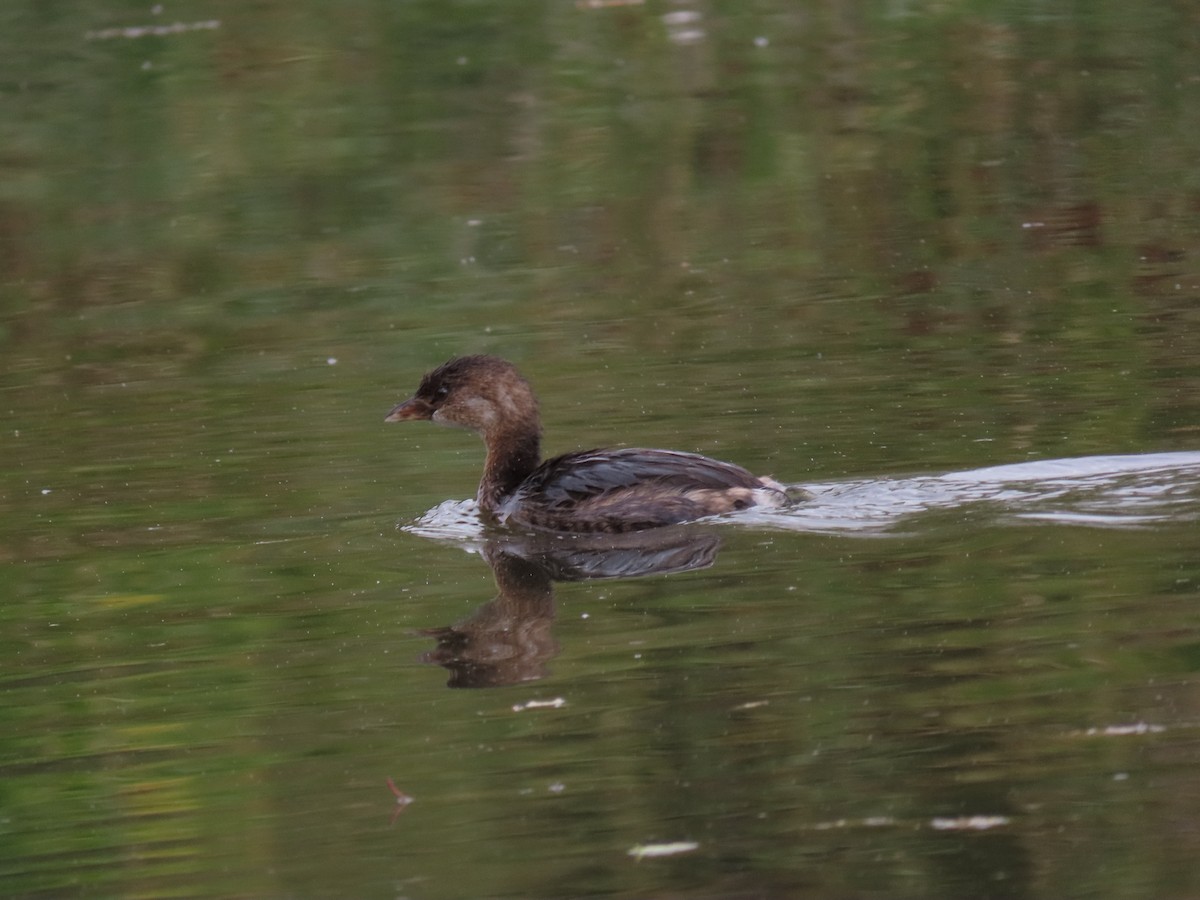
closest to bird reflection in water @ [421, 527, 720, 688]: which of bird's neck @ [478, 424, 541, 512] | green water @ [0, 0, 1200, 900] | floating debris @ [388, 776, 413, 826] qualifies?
green water @ [0, 0, 1200, 900]

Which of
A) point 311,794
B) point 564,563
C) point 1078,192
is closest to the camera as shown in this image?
point 311,794

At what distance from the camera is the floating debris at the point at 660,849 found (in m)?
4.72

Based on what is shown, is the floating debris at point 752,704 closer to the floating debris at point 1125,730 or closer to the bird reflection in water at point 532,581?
the bird reflection in water at point 532,581

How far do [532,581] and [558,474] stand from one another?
0.97 meters

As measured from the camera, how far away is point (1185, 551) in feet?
21.6

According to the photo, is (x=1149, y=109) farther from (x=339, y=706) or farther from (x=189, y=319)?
(x=339, y=706)

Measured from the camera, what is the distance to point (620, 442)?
29.7 ft

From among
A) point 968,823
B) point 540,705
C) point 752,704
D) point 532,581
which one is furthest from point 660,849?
point 532,581

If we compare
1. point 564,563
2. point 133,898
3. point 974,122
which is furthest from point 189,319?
point 133,898

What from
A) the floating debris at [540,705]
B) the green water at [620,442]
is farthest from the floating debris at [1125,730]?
the floating debris at [540,705]

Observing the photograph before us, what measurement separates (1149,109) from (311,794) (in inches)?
462

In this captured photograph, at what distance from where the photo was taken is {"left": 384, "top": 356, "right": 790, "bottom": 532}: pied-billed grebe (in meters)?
7.76

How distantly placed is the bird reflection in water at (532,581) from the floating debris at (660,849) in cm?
132

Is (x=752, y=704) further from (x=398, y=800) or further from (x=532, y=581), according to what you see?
(x=532, y=581)
